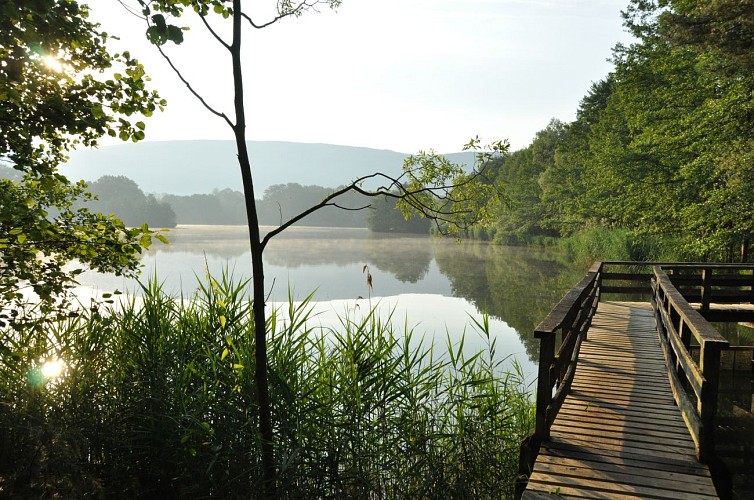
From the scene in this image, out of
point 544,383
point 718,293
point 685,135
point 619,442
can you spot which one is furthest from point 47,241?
point 685,135

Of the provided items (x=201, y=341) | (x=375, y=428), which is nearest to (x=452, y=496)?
(x=375, y=428)

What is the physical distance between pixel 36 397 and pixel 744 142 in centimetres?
1935

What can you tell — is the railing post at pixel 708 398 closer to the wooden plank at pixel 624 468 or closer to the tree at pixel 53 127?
the wooden plank at pixel 624 468

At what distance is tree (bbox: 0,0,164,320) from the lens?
172 inches

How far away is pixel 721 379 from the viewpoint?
41.5 ft

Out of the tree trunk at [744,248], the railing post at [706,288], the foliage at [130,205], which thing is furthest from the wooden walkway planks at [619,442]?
the foliage at [130,205]

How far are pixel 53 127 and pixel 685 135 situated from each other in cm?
2068

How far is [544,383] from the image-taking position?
4.98m

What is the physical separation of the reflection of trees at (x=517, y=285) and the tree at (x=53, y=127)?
895 cm

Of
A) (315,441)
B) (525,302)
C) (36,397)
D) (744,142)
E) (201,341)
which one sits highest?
(744,142)

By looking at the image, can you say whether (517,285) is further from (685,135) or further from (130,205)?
(130,205)

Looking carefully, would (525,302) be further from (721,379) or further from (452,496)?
(452,496)

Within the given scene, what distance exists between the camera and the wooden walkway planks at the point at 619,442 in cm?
436

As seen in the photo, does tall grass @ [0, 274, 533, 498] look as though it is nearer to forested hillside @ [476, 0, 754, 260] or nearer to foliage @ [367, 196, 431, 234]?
forested hillside @ [476, 0, 754, 260]
